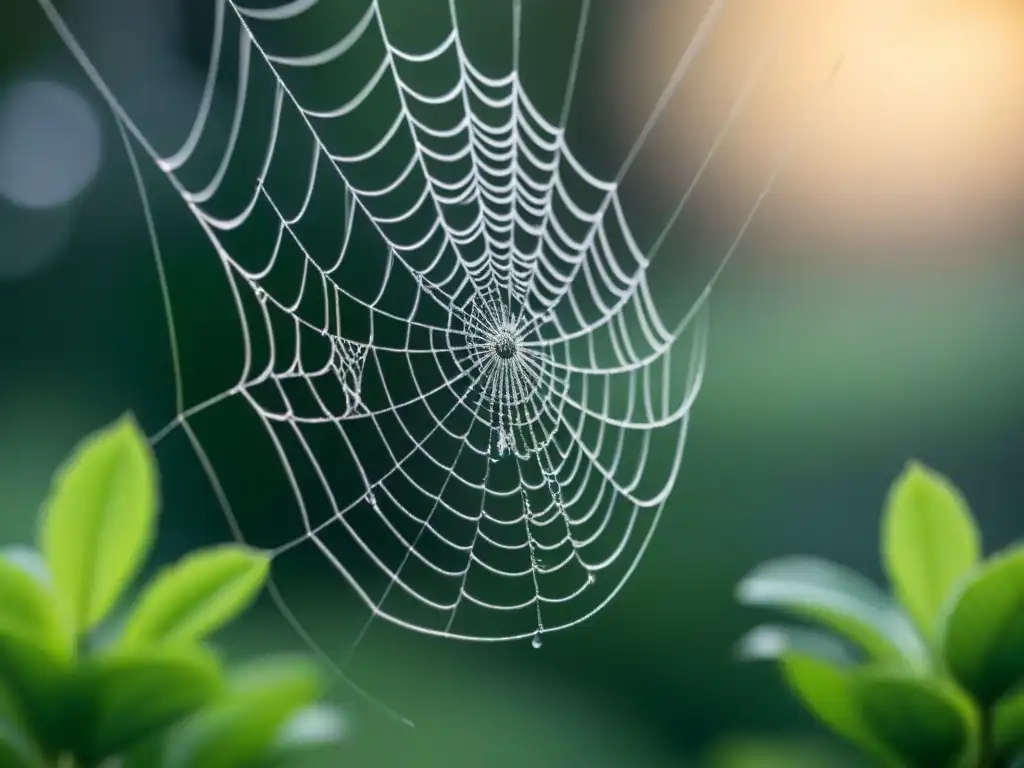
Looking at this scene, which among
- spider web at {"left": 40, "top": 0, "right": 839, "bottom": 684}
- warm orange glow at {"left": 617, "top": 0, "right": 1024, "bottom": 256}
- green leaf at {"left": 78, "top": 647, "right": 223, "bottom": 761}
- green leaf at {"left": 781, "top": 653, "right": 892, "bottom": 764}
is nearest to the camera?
green leaf at {"left": 78, "top": 647, "right": 223, "bottom": 761}

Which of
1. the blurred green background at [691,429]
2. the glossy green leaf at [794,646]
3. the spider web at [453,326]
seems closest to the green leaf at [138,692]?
the glossy green leaf at [794,646]

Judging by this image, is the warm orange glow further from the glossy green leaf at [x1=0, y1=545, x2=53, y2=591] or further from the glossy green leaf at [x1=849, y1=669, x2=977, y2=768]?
the glossy green leaf at [x1=0, y1=545, x2=53, y2=591]

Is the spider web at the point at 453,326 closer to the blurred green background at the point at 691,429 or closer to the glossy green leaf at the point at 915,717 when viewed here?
the blurred green background at the point at 691,429

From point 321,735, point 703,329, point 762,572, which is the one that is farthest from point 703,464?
point 321,735

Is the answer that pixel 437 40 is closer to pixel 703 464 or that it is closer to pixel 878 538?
pixel 703 464

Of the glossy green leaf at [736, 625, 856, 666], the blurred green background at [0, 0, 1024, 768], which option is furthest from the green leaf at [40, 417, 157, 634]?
the blurred green background at [0, 0, 1024, 768]

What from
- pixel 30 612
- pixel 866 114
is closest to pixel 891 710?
pixel 30 612
